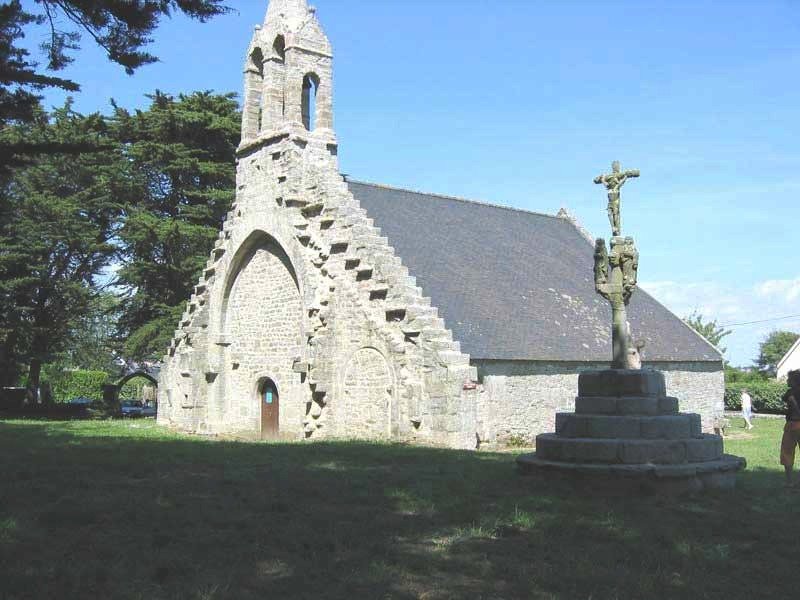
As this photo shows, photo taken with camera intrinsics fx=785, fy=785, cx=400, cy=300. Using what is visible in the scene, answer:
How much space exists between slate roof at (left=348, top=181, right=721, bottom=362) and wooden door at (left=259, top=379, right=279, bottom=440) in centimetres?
528

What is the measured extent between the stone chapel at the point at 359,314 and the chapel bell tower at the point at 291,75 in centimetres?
4

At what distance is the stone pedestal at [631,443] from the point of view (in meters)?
8.61

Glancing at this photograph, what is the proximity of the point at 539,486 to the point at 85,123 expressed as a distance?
2890 cm

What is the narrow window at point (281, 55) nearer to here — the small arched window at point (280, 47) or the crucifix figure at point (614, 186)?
the small arched window at point (280, 47)

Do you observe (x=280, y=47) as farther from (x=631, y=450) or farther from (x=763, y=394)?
(x=763, y=394)

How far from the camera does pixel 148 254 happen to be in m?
32.1

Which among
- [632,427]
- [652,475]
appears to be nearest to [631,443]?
[632,427]

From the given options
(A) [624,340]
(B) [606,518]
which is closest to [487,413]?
(A) [624,340]

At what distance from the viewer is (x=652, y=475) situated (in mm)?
8492

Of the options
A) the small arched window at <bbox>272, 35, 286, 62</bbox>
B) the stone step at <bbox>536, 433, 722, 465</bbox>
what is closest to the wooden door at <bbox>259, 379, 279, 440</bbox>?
the small arched window at <bbox>272, 35, 286, 62</bbox>

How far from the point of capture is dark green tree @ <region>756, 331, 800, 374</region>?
79.5 m

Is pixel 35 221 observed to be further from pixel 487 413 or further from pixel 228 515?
pixel 228 515

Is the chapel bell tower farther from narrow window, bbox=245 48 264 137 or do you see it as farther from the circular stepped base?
the circular stepped base

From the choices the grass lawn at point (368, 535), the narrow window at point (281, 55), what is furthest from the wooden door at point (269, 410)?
the grass lawn at point (368, 535)
